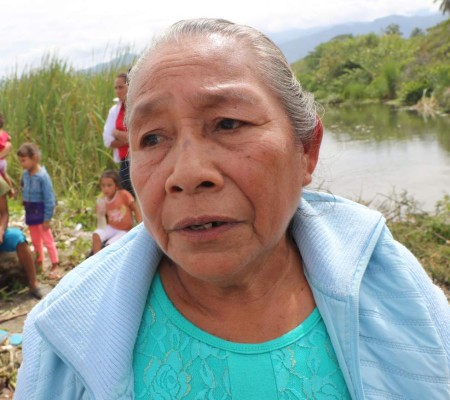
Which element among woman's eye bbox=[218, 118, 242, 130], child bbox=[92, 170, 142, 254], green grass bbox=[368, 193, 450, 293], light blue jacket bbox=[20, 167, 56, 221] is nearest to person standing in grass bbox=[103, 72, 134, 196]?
child bbox=[92, 170, 142, 254]

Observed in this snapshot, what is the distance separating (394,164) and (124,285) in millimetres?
10635

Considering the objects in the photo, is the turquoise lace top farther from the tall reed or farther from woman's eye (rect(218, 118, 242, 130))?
the tall reed

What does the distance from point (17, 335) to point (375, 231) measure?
3.07 meters

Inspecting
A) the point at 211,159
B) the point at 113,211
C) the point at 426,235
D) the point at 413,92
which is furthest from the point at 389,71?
the point at 211,159

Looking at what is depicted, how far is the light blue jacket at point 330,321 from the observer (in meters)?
1.15

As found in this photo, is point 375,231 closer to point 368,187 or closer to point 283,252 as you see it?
point 283,252

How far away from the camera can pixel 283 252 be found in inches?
55.8

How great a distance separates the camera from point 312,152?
56.0 inches

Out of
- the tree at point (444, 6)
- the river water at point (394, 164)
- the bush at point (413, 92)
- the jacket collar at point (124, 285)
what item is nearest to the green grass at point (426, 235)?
the river water at point (394, 164)

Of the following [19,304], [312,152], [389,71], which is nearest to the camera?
[312,152]

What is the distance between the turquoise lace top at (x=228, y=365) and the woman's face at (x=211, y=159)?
182mm

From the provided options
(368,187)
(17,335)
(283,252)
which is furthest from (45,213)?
(368,187)

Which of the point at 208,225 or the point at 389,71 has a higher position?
the point at 208,225

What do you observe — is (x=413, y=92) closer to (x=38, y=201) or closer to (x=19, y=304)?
(x=38, y=201)
